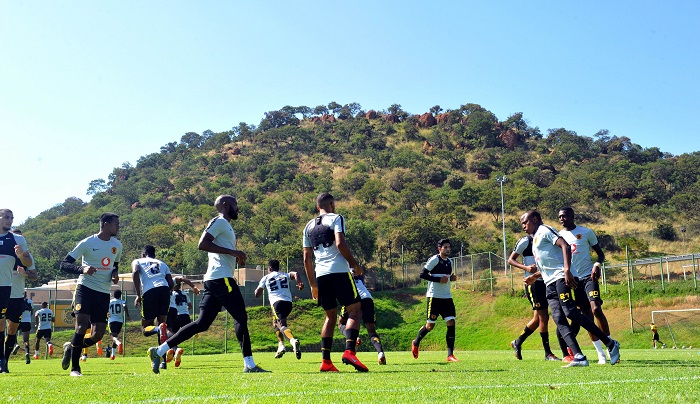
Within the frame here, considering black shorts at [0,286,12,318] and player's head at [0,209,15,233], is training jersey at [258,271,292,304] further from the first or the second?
player's head at [0,209,15,233]

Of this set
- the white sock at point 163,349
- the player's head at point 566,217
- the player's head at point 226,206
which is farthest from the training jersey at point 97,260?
the player's head at point 566,217

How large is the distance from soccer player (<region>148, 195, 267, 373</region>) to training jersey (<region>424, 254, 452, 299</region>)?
15.2 feet

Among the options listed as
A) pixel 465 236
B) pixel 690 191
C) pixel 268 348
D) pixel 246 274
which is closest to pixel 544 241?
pixel 268 348

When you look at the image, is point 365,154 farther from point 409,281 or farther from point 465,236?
point 409,281

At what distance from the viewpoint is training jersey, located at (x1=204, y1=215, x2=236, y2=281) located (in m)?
7.67

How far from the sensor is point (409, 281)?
4734cm

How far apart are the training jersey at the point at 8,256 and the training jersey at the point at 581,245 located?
26.9 ft

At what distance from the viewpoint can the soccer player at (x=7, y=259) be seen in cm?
948

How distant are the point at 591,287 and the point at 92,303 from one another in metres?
7.25

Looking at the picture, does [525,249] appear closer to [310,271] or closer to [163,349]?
[310,271]

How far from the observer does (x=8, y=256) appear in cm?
967

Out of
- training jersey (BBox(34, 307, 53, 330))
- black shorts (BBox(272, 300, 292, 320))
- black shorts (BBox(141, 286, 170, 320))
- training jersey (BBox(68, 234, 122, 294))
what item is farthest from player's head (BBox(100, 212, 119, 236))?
training jersey (BBox(34, 307, 53, 330))

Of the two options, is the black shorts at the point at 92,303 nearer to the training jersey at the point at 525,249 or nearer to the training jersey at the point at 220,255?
the training jersey at the point at 220,255

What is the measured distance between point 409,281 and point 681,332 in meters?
24.7
